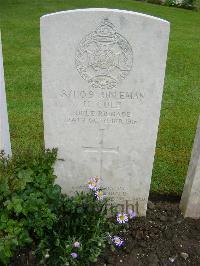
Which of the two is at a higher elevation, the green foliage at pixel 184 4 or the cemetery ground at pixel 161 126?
the green foliage at pixel 184 4

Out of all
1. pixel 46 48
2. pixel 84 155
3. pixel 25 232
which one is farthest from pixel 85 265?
pixel 46 48

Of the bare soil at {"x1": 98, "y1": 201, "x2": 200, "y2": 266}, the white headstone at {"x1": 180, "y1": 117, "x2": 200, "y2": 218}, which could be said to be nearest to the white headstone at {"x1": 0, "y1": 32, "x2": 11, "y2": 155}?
the bare soil at {"x1": 98, "y1": 201, "x2": 200, "y2": 266}

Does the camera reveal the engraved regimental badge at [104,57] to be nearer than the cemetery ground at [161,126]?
Yes

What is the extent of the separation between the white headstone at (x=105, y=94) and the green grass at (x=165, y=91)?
3.24 ft

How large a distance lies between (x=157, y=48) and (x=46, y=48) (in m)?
0.82

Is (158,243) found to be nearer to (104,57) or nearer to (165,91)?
(104,57)

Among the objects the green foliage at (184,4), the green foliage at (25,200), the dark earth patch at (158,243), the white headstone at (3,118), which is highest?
the green foliage at (184,4)

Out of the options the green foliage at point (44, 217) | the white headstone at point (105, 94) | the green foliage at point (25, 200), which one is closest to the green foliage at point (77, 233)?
the green foliage at point (44, 217)

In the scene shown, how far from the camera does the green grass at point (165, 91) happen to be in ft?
15.8

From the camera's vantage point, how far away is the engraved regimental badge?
115 inches

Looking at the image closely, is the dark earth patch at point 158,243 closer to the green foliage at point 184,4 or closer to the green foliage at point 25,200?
the green foliage at point 25,200

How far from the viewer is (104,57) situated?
119 inches

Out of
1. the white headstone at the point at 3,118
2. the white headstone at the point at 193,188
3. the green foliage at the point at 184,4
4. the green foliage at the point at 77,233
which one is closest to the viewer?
the green foliage at the point at 77,233

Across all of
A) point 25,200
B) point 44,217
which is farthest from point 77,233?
point 25,200
